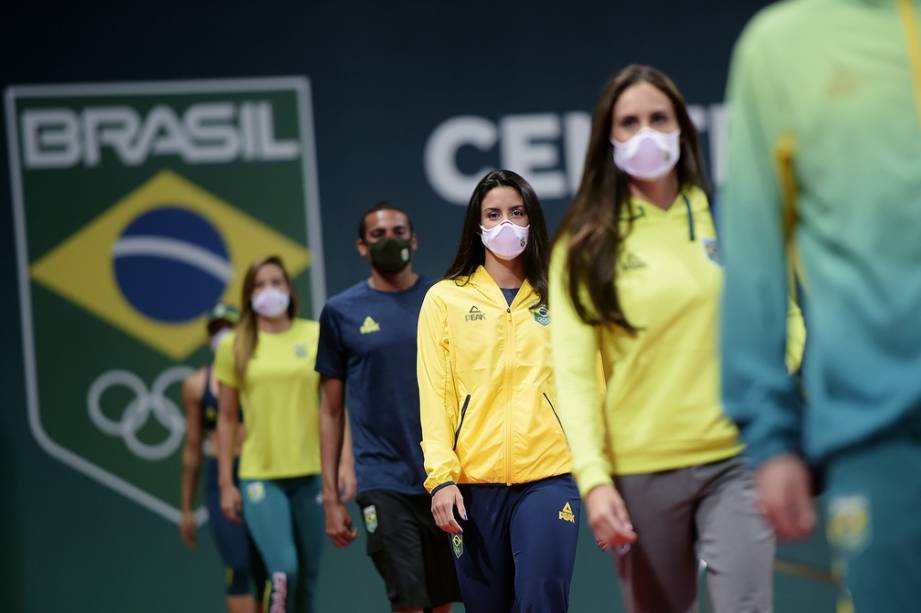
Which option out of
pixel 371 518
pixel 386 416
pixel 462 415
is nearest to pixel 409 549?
pixel 371 518

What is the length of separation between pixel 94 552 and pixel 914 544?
265 inches

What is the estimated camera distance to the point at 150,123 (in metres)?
8.04

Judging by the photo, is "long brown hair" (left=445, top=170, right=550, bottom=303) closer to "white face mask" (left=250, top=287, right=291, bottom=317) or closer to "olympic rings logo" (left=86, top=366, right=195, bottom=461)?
"white face mask" (left=250, top=287, right=291, bottom=317)

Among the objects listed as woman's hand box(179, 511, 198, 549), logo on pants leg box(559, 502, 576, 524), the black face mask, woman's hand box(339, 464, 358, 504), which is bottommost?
woman's hand box(179, 511, 198, 549)

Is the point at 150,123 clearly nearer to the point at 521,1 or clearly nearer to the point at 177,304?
the point at 177,304

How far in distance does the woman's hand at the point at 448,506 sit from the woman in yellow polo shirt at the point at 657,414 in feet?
3.93

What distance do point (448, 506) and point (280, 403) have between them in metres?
2.55

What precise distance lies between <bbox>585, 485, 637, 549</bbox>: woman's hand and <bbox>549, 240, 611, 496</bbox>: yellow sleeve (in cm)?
6

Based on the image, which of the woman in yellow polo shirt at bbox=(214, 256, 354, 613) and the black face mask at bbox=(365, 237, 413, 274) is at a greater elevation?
the black face mask at bbox=(365, 237, 413, 274)

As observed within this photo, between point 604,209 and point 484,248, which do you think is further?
point 484,248

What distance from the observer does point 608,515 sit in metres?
2.81

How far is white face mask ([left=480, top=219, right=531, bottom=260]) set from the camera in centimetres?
454

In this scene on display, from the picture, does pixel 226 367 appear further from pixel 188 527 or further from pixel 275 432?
pixel 188 527

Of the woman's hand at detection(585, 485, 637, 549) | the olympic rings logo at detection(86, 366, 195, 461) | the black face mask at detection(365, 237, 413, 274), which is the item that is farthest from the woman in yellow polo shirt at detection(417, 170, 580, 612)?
the olympic rings logo at detection(86, 366, 195, 461)
